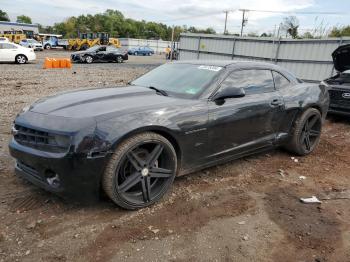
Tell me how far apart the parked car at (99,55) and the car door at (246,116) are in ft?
74.6

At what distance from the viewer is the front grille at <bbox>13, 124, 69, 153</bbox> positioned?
3.01 metres

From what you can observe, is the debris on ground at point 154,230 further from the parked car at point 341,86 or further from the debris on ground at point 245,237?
the parked car at point 341,86

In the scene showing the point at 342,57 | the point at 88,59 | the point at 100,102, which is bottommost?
the point at 88,59

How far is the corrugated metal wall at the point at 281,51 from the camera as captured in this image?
12.6m

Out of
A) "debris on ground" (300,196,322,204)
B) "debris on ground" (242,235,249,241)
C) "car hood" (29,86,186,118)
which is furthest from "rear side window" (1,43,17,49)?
"debris on ground" (242,235,249,241)

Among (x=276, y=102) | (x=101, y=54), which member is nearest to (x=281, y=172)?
(x=276, y=102)

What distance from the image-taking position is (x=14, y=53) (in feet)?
69.4

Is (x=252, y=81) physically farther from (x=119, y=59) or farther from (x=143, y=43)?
(x=143, y=43)

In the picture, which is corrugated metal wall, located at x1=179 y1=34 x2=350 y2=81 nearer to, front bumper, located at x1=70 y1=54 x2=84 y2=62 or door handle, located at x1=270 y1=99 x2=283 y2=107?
door handle, located at x1=270 y1=99 x2=283 y2=107

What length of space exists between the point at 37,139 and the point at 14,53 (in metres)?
20.7

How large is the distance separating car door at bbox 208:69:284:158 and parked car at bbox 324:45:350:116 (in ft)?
12.8

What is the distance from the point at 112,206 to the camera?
3.49 metres

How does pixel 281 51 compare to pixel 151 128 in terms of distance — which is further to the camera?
pixel 281 51

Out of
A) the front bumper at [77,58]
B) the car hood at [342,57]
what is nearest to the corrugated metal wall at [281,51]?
the car hood at [342,57]
